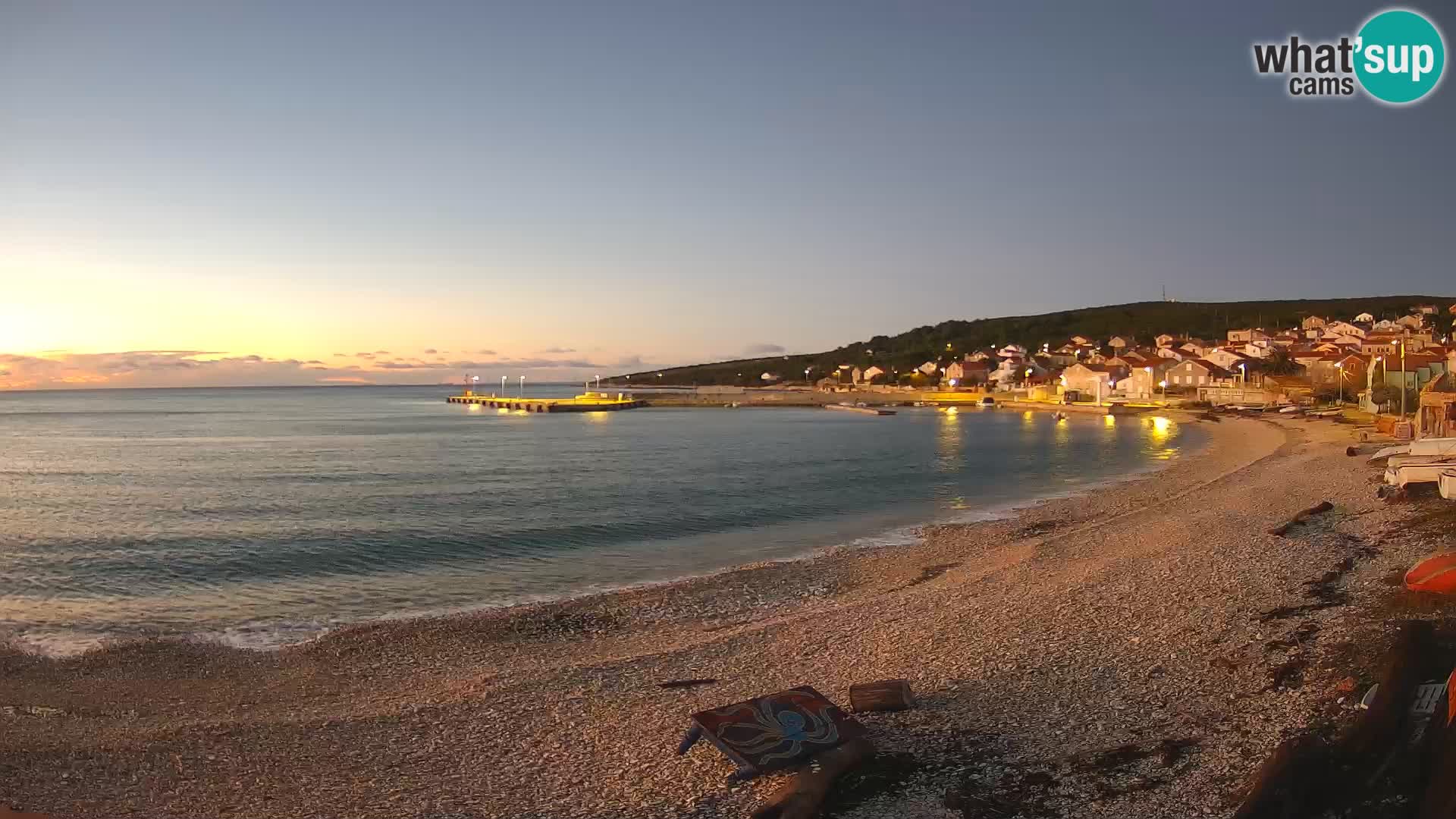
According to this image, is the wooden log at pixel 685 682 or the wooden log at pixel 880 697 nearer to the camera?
the wooden log at pixel 880 697

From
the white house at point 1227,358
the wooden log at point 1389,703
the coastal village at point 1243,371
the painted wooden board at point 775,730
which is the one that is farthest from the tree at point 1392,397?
the painted wooden board at point 775,730

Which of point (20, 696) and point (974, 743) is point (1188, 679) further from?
point (20, 696)

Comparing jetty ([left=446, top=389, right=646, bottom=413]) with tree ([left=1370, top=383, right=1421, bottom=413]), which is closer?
tree ([left=1370, top=383, right=1421, bottom=413])

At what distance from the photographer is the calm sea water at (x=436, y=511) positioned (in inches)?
637

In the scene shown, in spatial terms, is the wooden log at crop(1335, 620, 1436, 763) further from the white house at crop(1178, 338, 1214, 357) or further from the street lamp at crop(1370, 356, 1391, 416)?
the white house at crop(1178, 338, 1214, 357)

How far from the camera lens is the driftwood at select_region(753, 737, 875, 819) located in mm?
6523

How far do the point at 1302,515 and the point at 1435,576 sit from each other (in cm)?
854

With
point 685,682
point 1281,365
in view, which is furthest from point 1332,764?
point 1281,365

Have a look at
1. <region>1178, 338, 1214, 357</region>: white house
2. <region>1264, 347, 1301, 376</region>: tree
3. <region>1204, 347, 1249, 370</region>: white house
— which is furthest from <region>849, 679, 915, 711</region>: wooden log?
<region>1178, 338, 1214, 357</region>: white house

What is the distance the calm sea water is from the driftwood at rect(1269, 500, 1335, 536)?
7344 millimetres

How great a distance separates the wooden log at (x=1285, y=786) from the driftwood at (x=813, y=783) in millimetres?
2663

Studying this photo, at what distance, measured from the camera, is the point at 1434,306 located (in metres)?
150

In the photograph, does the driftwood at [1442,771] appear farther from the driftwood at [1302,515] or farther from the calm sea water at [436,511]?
the calm sea water at [436,511]

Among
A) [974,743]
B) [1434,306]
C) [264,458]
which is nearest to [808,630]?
[974,743]
